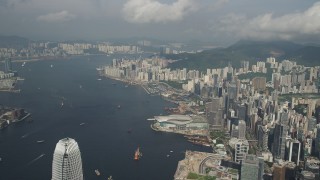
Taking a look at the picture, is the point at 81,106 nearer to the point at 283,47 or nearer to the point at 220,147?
the point at 220,147

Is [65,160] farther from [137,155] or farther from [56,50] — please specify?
[56,50]

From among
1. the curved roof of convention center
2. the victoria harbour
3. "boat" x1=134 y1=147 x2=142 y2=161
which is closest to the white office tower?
the victoria harbour

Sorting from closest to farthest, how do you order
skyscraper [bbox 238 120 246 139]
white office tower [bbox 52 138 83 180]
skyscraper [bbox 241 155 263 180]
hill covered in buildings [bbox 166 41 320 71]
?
white office tower [bbox 52 138 83 180], skyscraper [bbox 241 155 263 180], skyscraper [bbox 238 120 246 139], hill covered in buildings [bbox 166 41 320 71]

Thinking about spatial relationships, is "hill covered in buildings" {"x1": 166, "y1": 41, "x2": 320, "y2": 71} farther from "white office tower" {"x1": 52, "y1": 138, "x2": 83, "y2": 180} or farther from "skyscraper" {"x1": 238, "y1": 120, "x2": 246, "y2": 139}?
"white office tower" {"x1": 52, "y1": 138, "x2": 83, "y2": 180}

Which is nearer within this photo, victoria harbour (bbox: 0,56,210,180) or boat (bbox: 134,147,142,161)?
victoria harbour (bbox: 0,56,210,180)

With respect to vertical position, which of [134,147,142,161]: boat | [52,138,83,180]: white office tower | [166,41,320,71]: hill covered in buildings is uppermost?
[166,41,320,71]: hill covered in buildings

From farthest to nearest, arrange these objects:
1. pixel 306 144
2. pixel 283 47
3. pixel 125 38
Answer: pixel 125 38 < pixel 283 47 < pixel 306 144

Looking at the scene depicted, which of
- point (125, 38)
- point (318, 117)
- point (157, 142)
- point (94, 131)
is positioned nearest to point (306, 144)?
point (318, 117)
